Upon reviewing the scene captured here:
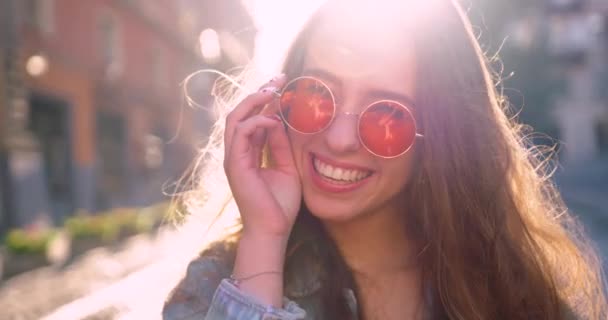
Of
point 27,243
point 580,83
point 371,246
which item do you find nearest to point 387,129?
point 371,246

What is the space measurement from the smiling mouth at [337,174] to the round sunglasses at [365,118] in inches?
3.3

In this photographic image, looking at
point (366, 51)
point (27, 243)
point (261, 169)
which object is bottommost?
point (27, 243)

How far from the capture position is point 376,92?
2.05 meters

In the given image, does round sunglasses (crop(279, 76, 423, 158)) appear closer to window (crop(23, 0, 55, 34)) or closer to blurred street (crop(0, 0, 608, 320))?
blurred street (crop(0, 0, 608, 320))

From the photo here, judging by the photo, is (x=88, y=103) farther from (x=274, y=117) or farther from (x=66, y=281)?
(x=274, y=117)

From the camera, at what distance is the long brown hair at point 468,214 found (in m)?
2.09

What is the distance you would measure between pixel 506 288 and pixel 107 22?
19.5 metres

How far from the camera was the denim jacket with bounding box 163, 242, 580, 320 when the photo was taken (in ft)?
5.82

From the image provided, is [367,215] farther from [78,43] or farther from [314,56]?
[78,43]

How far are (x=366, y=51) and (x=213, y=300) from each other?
806 mm

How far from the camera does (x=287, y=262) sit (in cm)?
208

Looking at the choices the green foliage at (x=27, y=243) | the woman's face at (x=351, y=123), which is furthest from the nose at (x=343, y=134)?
the green foliage at (x=27, y=243)

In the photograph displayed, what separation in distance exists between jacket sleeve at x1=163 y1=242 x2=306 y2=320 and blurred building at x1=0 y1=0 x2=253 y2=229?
6.43 metres

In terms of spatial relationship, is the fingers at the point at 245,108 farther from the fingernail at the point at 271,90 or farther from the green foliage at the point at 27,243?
the green foliage at the point at 27,243
